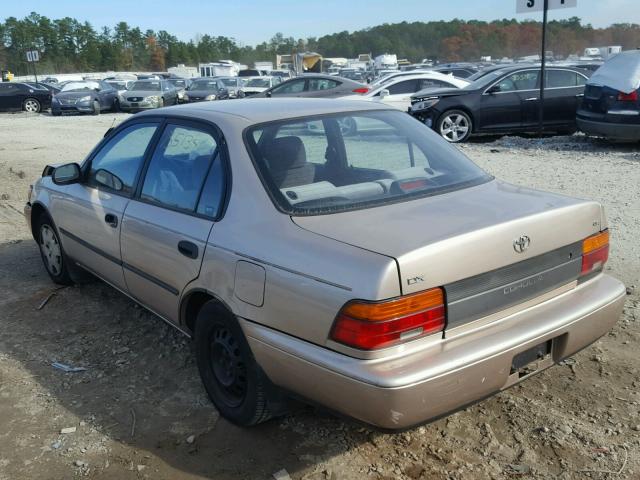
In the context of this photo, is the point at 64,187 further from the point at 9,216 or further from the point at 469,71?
the point at 469,71

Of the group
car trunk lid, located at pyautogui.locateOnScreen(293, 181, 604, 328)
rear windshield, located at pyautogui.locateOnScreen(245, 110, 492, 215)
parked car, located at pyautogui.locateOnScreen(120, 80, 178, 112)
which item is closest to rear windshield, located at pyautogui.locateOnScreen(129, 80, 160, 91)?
parked car, located at pyautogui.locateOnScreen(120, 80, 178, 112)

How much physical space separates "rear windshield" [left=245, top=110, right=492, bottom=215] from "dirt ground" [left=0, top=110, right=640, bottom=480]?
3.52ft

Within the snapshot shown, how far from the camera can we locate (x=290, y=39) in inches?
5645

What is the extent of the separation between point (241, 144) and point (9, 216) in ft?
19.3

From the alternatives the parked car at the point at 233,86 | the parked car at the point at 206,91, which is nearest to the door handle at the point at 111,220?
the parked car at the point at 206,91

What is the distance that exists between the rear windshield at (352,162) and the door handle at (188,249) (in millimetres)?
524

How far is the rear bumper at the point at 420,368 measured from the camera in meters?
2.50

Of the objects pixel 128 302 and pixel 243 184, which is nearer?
pixel 243 184

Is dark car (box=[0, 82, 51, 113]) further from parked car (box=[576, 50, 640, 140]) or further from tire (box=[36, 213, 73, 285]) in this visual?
tire (box=[36, 213, 73, 285])

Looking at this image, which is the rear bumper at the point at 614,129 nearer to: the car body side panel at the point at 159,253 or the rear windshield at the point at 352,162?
the rear windshield at the point at 352,162

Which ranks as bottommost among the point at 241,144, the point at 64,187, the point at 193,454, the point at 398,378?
the point at 193,454

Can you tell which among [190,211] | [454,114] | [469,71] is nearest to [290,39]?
[469,71]

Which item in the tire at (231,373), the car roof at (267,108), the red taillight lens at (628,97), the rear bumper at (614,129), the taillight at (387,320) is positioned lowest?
the tire at (231,373)

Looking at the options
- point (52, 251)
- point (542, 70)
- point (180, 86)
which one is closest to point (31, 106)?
point (180, 86)
